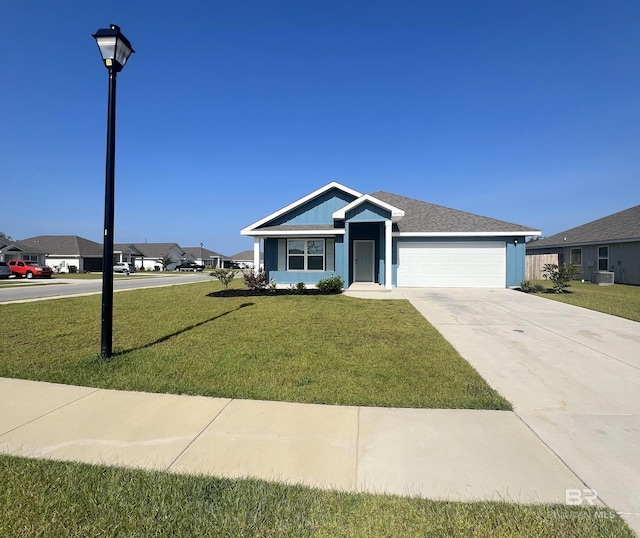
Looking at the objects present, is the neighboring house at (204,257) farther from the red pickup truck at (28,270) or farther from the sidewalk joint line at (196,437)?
the sidewalk joint line at (196,437)

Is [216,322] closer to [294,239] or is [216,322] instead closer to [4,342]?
[4,342]

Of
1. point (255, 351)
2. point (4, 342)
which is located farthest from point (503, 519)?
point (4, 342)

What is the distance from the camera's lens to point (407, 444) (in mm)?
3023

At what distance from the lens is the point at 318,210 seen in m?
18.2

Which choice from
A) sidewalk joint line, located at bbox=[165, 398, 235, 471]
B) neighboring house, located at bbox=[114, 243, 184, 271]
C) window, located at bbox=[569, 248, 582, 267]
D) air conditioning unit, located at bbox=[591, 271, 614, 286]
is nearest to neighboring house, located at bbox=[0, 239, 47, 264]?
neighboring house, located at bbox=[114, 243, 184, 271]

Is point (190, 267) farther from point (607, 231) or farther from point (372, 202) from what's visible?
point (607, 231)

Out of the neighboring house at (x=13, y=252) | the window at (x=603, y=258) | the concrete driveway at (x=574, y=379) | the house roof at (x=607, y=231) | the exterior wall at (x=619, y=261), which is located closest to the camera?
the concrete driveway at (x=574, y=379)

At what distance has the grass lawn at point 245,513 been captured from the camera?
2.05m

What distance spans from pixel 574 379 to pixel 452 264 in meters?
13.4

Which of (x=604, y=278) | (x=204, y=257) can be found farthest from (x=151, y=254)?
(x=604, y=278)

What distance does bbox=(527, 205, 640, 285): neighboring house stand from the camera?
20344 mm

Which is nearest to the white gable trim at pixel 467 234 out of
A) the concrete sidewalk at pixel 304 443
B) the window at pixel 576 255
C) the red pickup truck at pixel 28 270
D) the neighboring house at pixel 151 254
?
the window at pixel 576 255

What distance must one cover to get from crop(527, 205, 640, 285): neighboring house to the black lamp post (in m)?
22.0

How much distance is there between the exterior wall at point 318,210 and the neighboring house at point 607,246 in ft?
45.1
